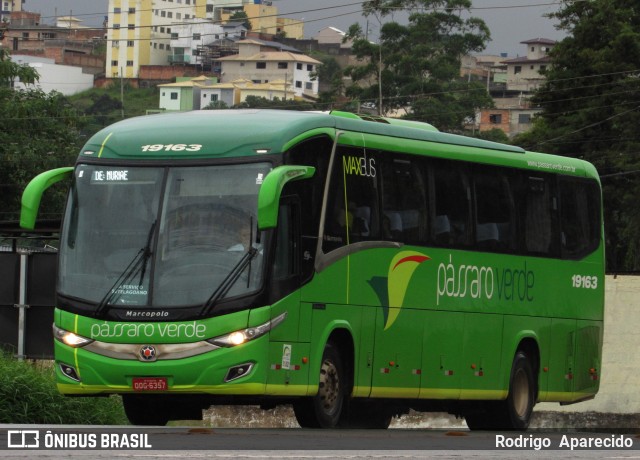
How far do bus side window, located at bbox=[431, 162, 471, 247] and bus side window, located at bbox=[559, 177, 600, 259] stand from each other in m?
2.48

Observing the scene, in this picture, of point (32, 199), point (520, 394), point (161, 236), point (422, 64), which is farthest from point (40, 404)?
point (422, 64)

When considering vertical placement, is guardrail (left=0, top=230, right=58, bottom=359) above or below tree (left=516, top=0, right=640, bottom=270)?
below

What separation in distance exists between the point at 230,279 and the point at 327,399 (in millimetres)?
1912

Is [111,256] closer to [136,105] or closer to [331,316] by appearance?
[331,316]

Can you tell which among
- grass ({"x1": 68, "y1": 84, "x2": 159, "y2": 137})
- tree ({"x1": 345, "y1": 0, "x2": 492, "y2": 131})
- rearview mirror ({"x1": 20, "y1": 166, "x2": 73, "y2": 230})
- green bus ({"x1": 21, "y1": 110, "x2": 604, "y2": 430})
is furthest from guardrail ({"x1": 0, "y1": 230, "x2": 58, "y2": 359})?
grass ({"x1": 68, "y1": 84, "x2": 159, "y2": 137})

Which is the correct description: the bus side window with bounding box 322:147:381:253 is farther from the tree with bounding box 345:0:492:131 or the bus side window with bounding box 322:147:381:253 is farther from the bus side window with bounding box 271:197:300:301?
the tree with bounding box 345:0:492:131

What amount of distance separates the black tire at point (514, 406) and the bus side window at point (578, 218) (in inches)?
66.9

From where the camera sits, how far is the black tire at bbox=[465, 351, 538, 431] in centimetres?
2019

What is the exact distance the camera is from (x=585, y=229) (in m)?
21.8

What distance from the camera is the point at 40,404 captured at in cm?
1770

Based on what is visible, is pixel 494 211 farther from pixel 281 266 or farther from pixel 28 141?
pixel 28 141

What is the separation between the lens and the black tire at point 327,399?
16.1 metres
